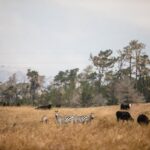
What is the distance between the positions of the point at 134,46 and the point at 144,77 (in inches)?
389

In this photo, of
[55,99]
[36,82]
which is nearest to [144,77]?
[55,99]

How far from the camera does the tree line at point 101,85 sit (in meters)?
67.2

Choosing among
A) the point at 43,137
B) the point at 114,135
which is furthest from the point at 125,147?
the point at 43,137

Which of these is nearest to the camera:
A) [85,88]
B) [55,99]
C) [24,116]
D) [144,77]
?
[24,116]

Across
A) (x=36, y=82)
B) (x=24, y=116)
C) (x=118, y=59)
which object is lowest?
(x=24, y=116)

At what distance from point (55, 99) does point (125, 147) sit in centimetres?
6538

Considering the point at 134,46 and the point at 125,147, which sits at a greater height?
the point at 134,46

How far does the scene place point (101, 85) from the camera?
84625 mm

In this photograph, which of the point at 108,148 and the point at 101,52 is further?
the point at 101,52

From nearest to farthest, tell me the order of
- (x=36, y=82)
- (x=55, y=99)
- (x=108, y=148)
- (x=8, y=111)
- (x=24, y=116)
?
1. (x=108, y=148)
2. (x=24, y=116)
3. (x=8, y=111)
4. (x=55, y=99)
5. (x=36, y=82)

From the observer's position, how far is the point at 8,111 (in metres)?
34.0

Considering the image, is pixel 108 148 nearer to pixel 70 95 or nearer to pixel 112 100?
pixel 112 100

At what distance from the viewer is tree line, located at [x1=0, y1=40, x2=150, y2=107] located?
6725 cm

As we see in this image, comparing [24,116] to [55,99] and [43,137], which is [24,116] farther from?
[55,99]
